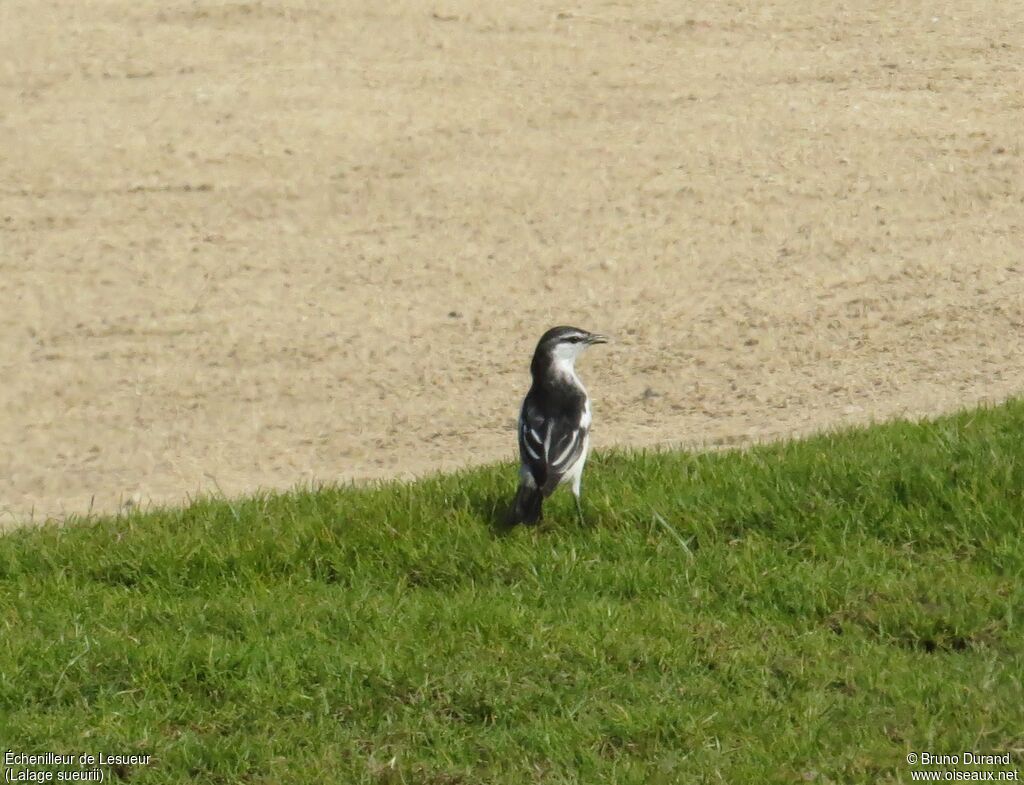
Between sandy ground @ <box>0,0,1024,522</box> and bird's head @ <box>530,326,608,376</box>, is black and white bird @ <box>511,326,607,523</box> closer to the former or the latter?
bird's head @ <box>530,326,608,376</box>

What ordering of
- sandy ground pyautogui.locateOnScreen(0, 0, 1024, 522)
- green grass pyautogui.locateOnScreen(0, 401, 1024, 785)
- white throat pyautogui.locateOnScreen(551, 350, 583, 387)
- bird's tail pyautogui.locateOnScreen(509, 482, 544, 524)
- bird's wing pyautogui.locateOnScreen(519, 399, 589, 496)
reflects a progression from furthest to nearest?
sandy ground pyautogui.locateOnScreen(0, 0, 1024, 522) < white throat pyautogui.locateOnScreen(551, 350, 583, 387) < bird's tail pyautogui.locateOnScreen(509, 482, 544, 524) < bird's wing pyautogui.locateOnScreen(519, 399, 589, 496) < green grass pyautogui.locateOnScreen(0, 401, 1024, 785)

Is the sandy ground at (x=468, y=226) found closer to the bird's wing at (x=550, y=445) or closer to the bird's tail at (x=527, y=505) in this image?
the bird's wing at (x=550, y=445)

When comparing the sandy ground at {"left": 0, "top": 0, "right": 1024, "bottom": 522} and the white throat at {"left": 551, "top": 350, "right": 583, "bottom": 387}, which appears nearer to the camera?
the white throat at {"left": 551, "top": 350, "right": 583, "bottom": 387}

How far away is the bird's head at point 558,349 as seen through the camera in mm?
7829

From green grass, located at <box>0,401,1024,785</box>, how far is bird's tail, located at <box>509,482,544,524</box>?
0.33 ft

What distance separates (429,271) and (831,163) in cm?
334

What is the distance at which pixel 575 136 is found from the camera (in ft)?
43.4

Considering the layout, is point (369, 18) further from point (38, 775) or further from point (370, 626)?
point (38, 775)

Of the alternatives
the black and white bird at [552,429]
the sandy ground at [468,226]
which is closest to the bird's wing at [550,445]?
the black and white bird at [552,429]

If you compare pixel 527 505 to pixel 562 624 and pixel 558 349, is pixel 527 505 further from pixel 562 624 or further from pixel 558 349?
pixel 558 349

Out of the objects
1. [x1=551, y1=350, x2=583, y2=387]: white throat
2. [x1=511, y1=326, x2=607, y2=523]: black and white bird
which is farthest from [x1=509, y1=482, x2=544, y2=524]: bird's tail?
[x1=551, y1=350, x2=583, y2=387]: white throat

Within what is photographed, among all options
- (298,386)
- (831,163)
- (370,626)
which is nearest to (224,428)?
(298,386)

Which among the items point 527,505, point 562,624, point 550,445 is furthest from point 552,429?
point 562,624

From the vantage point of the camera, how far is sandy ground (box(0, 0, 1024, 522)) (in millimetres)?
9836
